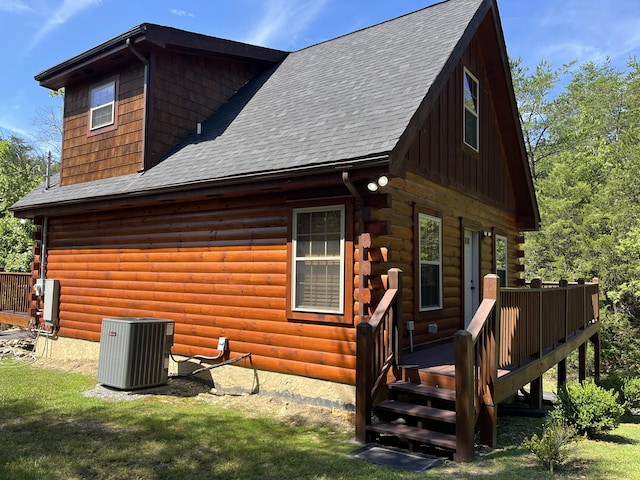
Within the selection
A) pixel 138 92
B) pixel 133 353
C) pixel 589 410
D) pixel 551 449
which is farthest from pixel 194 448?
pixel 138 92

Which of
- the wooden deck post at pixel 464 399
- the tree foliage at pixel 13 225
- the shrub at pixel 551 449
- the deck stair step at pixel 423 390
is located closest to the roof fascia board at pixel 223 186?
the wooden deck post at pixel 464 399

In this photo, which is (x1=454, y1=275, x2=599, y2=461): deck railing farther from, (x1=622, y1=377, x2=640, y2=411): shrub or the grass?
(x1=622, y1=377, x2=640, y2=411): shrub

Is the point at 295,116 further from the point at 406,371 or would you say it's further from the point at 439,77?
the point at 406,371

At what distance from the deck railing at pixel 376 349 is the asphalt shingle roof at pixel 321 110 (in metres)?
1.79

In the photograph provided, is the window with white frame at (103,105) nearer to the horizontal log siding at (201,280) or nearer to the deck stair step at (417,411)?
the horizontal log siding at (201,280)

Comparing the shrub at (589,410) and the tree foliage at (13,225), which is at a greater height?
the tree foliage at (13,225)

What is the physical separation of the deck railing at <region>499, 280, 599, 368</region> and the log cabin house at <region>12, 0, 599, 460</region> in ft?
0.17

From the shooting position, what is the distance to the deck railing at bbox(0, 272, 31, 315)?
1249 centimetres

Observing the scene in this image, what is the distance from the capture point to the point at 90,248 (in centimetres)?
1019

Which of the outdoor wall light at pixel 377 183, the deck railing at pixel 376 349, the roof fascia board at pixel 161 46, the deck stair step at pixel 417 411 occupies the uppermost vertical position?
the roof fascia board at pixel 161 46

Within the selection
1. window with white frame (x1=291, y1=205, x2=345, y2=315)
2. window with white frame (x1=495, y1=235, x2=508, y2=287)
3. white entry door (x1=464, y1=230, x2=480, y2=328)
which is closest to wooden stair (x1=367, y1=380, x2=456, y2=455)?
window with white frame (x1=291, y1=205, x2=345, y2=315)

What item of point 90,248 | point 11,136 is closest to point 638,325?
point 90,248

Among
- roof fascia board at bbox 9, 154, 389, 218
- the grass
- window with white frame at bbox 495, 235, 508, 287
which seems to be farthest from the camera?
window with white frame at bbox 495, 235, 508, 287

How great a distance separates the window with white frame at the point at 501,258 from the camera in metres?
11.4
